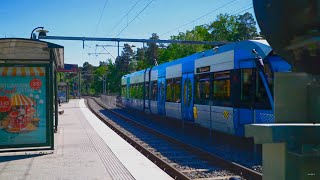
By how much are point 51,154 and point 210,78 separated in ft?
20.5

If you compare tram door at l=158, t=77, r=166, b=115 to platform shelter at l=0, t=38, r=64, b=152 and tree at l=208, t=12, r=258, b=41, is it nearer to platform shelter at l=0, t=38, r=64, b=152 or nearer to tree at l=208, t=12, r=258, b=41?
platform shelter at l=0, t=38, r=64, b=152

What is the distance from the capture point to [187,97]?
17.2 m

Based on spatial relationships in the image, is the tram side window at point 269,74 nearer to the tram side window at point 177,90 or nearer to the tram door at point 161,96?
the tram side window at point 177,90

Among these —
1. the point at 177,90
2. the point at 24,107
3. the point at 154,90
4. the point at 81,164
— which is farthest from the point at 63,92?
the point at 81,164

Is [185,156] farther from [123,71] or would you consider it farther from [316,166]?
[123,71]

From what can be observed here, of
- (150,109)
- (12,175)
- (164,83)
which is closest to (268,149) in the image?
(12,175)

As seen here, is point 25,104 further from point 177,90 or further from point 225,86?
point 177,90

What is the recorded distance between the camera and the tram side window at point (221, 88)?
12733 millimetres

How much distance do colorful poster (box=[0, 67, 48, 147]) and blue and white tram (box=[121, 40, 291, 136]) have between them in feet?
18.2

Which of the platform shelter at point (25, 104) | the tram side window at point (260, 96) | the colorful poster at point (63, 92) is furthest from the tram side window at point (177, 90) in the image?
the colorful poster at point (63, 92)

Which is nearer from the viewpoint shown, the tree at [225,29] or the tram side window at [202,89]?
the tram side window at [202,89]

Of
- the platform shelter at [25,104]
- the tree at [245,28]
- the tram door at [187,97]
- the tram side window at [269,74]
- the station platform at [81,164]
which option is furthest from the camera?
the tree at [245,28]

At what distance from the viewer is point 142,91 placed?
95.4ft

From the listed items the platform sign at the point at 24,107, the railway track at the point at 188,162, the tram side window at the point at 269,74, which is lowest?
the railway track at the point at 188,162
